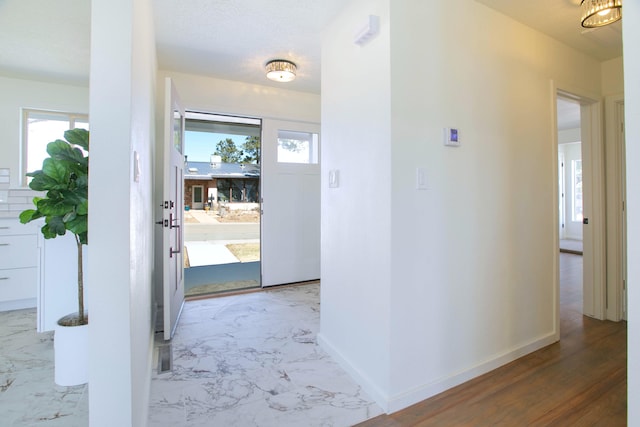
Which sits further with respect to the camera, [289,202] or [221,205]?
[221,205]

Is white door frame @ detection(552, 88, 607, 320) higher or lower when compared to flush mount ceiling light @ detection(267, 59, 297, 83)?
lower

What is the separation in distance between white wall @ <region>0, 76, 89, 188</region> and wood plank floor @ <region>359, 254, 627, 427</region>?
4.27 m

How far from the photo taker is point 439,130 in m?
1.84

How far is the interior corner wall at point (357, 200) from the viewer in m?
1.71

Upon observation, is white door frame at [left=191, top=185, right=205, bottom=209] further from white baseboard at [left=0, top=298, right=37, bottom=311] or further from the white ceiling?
white baseboard at [left=0, top=298, right=37, bottom=311]

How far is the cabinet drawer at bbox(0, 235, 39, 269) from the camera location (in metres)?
3.10

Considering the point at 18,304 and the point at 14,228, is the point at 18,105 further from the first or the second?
the point at 18,304

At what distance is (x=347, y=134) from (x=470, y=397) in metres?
1.76

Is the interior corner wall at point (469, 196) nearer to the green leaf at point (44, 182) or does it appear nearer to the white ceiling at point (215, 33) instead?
the white ceiling at point (215, 33)

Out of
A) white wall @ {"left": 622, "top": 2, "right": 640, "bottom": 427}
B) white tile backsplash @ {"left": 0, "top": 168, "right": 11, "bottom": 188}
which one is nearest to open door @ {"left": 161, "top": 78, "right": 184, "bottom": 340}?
white tile backsplash @ {"left": 0, "top": 168, "right": 11, "bottom": 188}

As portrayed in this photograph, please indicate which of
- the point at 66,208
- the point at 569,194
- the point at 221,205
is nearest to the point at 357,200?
the point at 66,208

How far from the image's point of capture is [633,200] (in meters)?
0.94

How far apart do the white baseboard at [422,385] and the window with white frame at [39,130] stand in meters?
3.64

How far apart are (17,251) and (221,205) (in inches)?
294
